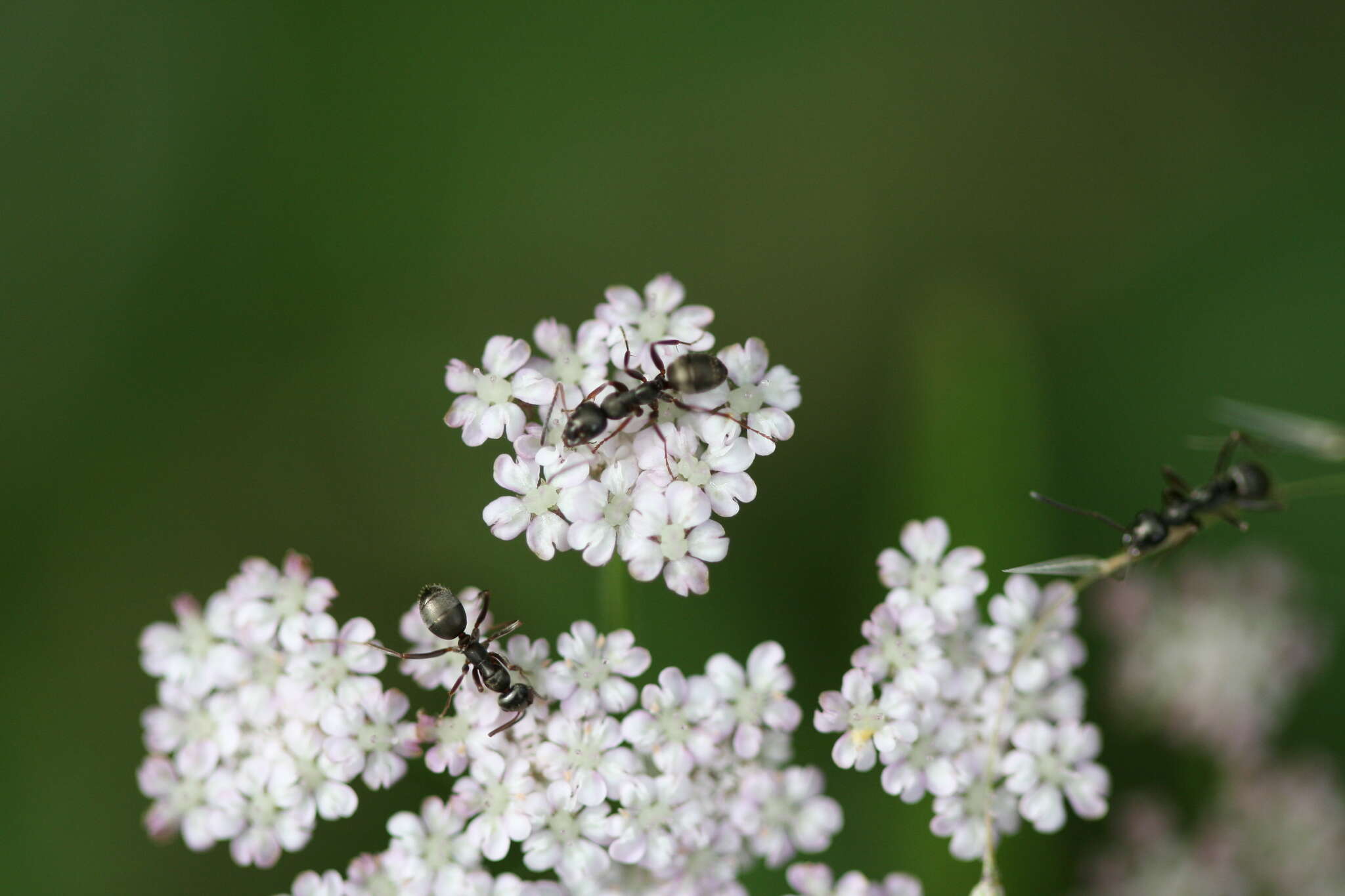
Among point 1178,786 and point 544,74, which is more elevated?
point 544,74

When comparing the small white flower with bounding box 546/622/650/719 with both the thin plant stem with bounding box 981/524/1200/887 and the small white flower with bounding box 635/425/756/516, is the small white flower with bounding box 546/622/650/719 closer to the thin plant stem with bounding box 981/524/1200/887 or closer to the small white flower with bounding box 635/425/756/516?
the small white flower with bounding box 635/425/756/516

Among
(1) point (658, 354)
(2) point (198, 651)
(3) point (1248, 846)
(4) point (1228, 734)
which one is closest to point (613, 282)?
(1) point (658, 354)

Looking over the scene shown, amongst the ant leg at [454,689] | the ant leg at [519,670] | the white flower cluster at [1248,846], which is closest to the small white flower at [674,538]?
the ant leg at [519,670]

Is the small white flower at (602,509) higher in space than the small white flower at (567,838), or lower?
higher

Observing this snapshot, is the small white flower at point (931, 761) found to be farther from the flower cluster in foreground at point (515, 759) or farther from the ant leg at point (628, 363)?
the ant leg at point (628, 363)

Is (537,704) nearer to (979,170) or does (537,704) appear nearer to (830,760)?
(830,760)

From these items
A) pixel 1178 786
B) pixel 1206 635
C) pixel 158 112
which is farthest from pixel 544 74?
pixel 1178 786

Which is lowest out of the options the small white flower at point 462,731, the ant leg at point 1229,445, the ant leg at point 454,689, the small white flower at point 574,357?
the ant leg at point 1229,445
